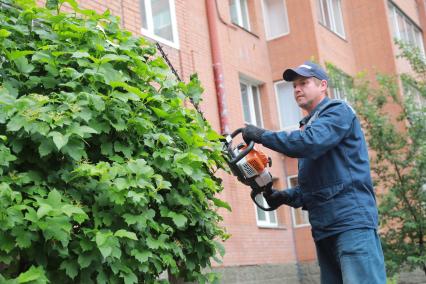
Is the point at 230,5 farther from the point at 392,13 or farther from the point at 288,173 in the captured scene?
the point at 392,13

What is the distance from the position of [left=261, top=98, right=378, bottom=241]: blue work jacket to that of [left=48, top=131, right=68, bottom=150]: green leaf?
136 cm

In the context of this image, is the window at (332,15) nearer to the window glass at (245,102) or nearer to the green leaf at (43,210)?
the window glass at (245,102)

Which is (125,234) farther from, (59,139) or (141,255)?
(59,139)

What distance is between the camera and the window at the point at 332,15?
614 inches

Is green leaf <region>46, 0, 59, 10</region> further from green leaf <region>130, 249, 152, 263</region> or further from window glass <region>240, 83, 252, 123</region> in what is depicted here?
window glass <region>240, 83, 252, 123</region>

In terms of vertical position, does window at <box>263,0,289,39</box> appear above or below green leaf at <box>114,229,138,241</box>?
above

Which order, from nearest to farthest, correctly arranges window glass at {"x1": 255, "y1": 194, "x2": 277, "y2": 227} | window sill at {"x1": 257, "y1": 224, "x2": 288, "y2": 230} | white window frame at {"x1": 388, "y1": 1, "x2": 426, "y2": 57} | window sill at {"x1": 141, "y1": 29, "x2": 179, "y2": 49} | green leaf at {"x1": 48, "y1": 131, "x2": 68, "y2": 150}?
1. green leaf at {"x1": 48, "y1": 131, "x2": 68, "y2": 150}
2. window sill at {"x1": 141, "y1": 29, "x2": 179, "y2": 49}
3. window sill at {"x1": 257, "y1": 224, "x2": 288, "y2": 230}
4. window glass at {"x1": 255, "y1": 194, "x2": 277, "y2": 227}
5. white window frame at {"x1": 388, "y1": 1, "x2": 426, "y2": 57}

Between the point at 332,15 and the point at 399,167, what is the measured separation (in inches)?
302

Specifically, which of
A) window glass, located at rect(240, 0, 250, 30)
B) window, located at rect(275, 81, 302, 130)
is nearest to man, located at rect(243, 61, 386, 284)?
window, located at rect(275, 81, 302, 130)

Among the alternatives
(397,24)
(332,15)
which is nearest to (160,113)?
(332,15)

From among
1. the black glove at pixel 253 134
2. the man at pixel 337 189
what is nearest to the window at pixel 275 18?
the man at pixel 337 189

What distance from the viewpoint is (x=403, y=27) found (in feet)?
64.0

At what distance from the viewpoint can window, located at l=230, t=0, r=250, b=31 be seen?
13.6 m

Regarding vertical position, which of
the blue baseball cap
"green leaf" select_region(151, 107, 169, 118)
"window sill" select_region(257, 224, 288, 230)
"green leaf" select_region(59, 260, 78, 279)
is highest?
the blue baseball cap
